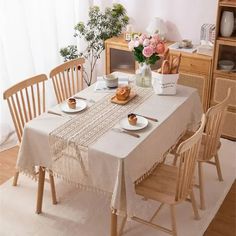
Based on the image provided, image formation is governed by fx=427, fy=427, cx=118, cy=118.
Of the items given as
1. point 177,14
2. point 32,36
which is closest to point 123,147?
point 32,36

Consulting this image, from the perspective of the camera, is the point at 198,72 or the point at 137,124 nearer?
the point at 137,124

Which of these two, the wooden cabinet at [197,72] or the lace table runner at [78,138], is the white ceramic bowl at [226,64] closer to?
the wooden cabinet at [197,72]

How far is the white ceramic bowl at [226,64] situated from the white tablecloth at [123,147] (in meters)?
0.85

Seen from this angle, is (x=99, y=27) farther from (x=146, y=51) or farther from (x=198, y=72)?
(x=146, y=51)

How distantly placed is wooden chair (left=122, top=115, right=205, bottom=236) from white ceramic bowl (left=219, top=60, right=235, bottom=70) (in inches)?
56.1

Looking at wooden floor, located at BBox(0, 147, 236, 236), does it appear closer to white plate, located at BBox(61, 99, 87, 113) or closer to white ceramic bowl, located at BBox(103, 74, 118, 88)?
white plate, located at BBox(61, 99, 87, 113)

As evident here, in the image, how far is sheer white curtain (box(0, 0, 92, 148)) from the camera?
154 inches

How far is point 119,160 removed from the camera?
2.41 meters

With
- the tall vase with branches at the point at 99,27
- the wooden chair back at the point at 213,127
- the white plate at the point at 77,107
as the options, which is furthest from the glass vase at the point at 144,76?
the tall vase with branches at the point at 99,27

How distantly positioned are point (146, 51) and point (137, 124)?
23.2 inches

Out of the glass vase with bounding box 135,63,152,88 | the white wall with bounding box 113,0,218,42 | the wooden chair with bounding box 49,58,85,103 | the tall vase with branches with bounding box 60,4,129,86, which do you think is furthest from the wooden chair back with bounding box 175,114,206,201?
the tall vase with branches with bounding box 60,4,129,86

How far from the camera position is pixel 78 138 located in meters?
2.61

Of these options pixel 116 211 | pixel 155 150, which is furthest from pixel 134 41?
pixel 116 211

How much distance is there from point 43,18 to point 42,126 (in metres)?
1.87
